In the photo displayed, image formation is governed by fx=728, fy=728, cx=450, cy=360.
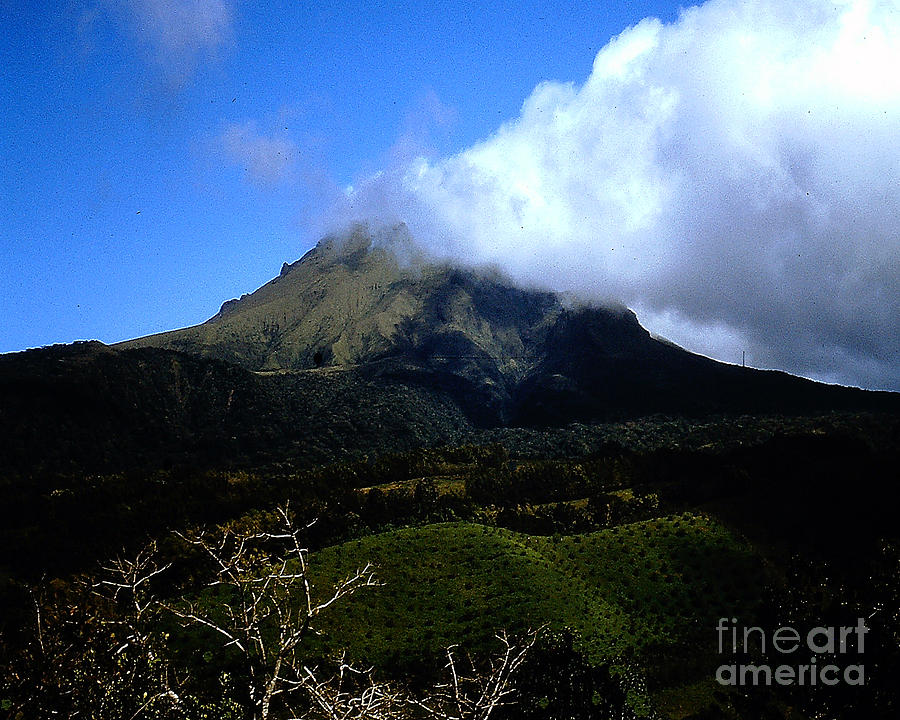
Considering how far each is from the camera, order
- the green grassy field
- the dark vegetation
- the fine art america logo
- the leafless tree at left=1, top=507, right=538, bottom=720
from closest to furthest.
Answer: the leafless tree at left=1, top=507, right=538, bottom=720 → the dark vegetation → the fine art america logo → the green grassy field

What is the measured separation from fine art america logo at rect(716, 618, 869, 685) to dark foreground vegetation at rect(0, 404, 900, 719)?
59cm

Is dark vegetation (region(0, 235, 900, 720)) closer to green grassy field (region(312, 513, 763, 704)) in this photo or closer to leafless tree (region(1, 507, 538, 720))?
leafless tree (region(1, 507, 538, 720))

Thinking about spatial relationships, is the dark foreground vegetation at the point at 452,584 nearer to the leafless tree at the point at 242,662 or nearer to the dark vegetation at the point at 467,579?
the leafless tree at the point at 242,662

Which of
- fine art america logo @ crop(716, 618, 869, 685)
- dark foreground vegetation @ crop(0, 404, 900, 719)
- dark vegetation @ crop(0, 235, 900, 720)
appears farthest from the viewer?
fine art america logo @ crop(716, 618, 869, 685)

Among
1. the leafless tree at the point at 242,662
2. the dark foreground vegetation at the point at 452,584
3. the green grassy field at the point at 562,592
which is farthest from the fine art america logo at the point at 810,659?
the leafless tree at the point at 242,662

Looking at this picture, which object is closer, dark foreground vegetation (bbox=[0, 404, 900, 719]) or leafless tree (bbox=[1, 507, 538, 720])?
leafless tree (bbox=[1, 507, 538, 720])

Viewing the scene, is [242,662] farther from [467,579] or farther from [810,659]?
[467,579]

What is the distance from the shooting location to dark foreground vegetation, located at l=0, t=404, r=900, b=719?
18.4 m

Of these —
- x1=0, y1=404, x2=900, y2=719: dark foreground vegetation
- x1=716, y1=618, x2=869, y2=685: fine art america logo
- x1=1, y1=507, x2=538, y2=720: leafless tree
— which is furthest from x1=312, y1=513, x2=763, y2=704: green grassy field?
x1=1, y1=507, x2=538, y2=720: leafless tree

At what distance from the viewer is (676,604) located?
2756 inches

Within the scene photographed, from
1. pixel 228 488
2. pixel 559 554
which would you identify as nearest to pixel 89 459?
pixel 228 488

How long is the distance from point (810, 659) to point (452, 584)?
42.4 m

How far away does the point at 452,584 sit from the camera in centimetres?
7588

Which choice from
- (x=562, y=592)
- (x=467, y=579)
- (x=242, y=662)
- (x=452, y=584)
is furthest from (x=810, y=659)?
(x=467, y=579)
